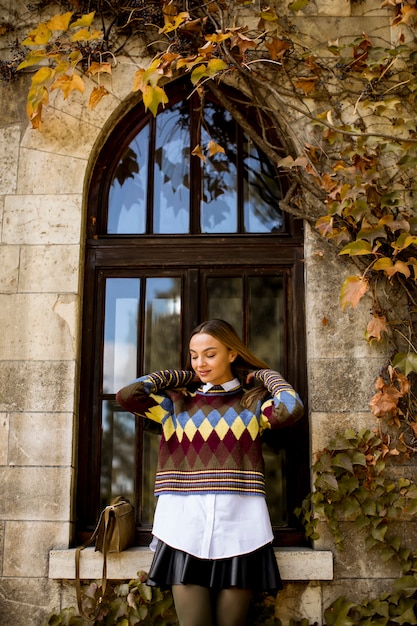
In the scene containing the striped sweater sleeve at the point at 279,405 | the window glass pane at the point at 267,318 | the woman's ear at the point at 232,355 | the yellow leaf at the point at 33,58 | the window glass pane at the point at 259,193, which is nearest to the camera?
the striped sweater sleeve at the point at 279,405

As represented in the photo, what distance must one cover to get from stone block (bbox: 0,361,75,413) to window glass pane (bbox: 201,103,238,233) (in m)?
1.17

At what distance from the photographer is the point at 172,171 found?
4.62 metres

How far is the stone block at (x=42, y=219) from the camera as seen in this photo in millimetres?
4316

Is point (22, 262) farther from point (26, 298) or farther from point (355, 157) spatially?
point (355, 157)

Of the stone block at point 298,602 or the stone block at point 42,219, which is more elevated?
the stone block at point 42,219

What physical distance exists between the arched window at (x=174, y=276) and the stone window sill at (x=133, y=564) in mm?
230

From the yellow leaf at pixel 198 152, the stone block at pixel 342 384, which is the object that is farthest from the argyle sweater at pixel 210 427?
the yellow leaf at pixel 198 152

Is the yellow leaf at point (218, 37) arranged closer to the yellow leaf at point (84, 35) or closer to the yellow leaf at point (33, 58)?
the yellow leaf at point (84, 35)

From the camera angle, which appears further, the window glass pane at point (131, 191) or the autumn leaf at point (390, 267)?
the window glass pane at point (131, 191)

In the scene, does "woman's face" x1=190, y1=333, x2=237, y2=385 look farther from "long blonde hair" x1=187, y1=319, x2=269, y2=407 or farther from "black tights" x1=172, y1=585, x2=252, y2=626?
"black tights" x1=172, y1=585, x2=252, y2=626

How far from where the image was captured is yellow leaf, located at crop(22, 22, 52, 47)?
416 cm

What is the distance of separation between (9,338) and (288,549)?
184cm

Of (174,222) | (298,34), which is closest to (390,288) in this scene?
(174,222)

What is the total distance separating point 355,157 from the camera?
4.20m
